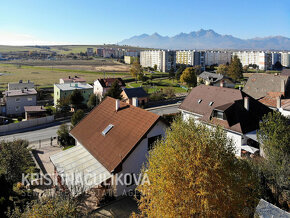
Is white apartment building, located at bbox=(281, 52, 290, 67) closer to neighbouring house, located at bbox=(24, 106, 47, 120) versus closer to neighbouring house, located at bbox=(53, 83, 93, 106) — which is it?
neighbouring house, located at bbox=(53, 83, 93, 106)

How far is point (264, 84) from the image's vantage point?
135ft

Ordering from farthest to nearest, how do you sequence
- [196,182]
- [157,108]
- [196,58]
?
1. [196,58]
2. [157,108]
3. [196,182]

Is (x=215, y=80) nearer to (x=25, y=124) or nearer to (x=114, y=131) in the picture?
(x=25, y=124)

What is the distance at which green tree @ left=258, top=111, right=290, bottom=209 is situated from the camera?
1387cm

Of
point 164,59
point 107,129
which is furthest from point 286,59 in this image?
point 107,129

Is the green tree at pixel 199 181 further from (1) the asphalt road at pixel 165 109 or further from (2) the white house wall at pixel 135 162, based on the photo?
(1) the asphalt road at pixel 165 109

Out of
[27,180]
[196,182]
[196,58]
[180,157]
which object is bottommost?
[27,180]

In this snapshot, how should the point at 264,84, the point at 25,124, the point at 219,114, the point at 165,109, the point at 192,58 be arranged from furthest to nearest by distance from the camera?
the point at 192,58, the point at 165,109, the point at 25,124, the point at 264,84, the point at 219,114

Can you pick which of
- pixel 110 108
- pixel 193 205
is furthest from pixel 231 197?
pixel 110 108

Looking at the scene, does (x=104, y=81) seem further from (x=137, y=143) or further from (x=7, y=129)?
(x=137, y=143)

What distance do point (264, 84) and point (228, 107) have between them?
19.9m

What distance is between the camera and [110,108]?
2264 centimetres

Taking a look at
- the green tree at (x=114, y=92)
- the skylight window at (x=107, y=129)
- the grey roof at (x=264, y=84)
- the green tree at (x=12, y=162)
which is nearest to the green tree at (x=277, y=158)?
the skylight window at (x=107, y=129)

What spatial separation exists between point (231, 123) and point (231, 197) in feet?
56.2
